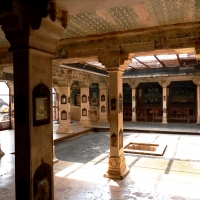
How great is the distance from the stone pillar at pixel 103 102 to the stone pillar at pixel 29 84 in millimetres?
13046

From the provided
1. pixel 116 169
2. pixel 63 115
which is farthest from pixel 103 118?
pixel 116 169

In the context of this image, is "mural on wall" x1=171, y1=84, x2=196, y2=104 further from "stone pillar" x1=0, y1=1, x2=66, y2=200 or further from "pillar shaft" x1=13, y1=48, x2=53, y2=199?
"pillar shaft" x1=13, y1=48, x2=53, y2=199

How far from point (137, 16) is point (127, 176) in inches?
142

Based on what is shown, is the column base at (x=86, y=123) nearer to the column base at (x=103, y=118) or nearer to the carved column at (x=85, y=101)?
the carved column at (x=85, y=101)

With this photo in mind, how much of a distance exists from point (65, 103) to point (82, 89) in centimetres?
235

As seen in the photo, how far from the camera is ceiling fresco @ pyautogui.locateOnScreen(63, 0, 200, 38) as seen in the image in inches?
128

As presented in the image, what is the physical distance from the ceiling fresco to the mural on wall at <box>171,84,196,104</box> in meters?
12.5

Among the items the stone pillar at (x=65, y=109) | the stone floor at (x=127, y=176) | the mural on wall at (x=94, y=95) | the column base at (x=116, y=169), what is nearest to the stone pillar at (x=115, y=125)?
the column base at (x=116, y=169)

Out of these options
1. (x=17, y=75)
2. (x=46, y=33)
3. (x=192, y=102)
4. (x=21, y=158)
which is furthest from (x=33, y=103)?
(x=192, y=102)

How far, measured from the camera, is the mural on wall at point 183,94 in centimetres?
Answer: 1548

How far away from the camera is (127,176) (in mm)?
5148

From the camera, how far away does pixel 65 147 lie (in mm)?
9047

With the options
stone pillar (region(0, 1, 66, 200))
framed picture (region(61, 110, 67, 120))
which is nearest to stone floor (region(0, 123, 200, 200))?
stone pillar (region(0, 1, 66, 200))

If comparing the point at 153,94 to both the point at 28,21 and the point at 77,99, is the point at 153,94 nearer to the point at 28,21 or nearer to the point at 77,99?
the point at 77,99
